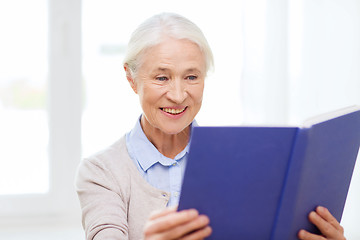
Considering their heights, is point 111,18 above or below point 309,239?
above

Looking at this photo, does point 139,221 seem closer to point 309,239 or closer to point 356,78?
point 309,239

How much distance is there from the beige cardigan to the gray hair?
12.3 inches

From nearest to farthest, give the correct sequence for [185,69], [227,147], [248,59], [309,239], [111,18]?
[227,147] < [309,239] < [185,69] < [248,59] < [111,18]

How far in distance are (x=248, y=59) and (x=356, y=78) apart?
0.77 m

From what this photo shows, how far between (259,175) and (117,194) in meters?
0.55

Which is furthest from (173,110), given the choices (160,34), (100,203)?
(100,203)

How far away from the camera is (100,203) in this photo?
1420 millimetres

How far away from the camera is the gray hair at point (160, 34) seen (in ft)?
4.79

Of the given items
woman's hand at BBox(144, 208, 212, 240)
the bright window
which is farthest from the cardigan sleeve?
the bright window

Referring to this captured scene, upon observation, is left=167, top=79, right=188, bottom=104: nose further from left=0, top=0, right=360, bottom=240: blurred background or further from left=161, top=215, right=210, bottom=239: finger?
left=0, top=0, right=360, bottom=240: blurred background

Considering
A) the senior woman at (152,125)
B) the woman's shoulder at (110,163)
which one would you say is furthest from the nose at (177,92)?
the woman's shoulder at (110,163)

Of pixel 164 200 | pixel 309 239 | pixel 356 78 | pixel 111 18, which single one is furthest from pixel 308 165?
pixel 111 18

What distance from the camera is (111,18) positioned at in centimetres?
312

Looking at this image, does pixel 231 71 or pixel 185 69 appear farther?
pixel 231 71
